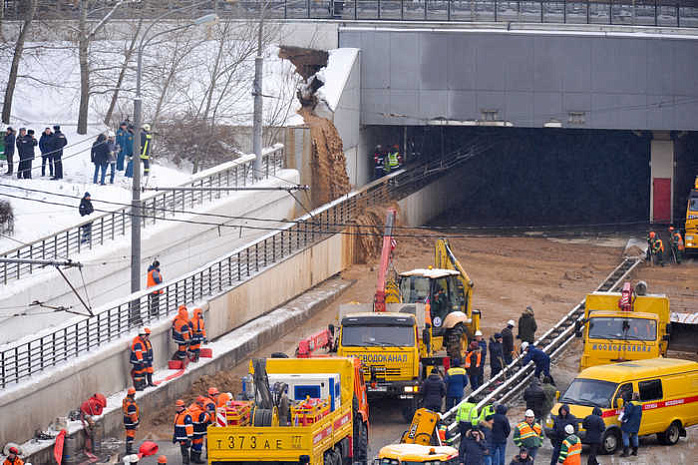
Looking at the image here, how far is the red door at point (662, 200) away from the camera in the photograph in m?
52.1

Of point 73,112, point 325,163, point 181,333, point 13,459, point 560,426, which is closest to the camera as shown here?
point 13,459

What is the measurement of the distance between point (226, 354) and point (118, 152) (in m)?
11.4

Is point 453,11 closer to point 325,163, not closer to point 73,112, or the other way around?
point 325,163

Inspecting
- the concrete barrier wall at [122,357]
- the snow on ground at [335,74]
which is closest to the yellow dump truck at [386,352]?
the concrete barrier wall at [122,357]

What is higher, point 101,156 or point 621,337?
point 101,156

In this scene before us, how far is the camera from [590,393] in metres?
22.3

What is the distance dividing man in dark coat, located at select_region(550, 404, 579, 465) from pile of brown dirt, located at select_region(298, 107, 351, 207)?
24762 mm

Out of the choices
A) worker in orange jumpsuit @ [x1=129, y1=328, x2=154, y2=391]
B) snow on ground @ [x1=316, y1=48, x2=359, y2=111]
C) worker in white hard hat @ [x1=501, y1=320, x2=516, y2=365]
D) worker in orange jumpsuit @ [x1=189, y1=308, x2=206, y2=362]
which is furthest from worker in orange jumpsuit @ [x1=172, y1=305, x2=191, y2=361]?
snow on ground @ [x1=316, y1=48, x2=359, y2=111]

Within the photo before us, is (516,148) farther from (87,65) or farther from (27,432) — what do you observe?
(27,432)

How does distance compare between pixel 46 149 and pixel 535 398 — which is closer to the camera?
pixel 535 398

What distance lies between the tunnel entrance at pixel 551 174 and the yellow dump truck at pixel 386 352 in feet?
108

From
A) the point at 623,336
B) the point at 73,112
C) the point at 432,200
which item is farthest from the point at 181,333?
the point at 432,200

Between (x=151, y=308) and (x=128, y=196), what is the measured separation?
7091 millimetres

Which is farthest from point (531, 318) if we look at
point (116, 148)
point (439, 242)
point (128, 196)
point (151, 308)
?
point (116, 148)
